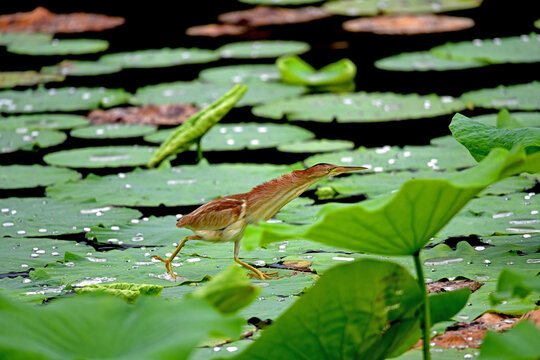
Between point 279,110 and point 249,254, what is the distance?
2.46 metres

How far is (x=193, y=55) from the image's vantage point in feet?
23.7

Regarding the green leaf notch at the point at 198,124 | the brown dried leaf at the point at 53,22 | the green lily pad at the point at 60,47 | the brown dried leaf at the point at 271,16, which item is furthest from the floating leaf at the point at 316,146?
the brown dried leaf at the point at 53,22

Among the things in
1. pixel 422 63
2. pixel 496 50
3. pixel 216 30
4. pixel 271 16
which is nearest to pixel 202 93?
pixel 422 63

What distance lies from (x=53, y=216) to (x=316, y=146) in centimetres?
156

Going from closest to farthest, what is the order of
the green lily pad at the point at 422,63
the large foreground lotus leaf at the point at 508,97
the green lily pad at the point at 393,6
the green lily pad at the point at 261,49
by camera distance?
1. the large foreground lotus leaf at the point at 508,97
2. the green lily pad at the point at 422,63
3. the green lily pad at the point at 261,49
4. the green lily pad at the point at 393,6

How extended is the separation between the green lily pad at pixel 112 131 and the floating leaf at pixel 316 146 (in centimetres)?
93

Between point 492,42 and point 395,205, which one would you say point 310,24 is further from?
point 395,205

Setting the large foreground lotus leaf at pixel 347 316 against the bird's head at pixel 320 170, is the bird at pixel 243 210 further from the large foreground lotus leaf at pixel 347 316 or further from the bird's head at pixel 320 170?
the large foreground lotus leaf at pixel 347 316

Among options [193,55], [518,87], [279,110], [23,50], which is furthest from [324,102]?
[23,50]

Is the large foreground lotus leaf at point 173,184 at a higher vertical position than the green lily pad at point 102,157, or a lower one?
higher

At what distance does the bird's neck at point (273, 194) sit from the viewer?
8.18 ft

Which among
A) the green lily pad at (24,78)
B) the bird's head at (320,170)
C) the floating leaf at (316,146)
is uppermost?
the bird's head at (320,170)

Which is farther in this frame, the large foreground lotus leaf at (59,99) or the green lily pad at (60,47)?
the green lily pad at (60,47)

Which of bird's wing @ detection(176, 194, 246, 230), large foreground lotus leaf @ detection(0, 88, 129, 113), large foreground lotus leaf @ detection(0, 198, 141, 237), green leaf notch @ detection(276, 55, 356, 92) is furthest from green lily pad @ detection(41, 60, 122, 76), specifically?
bird's wing @ detection(176, 194, 246, 230)
